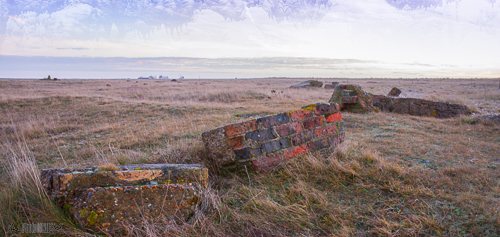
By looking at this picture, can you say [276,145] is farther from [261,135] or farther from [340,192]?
[340,192]

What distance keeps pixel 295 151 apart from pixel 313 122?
0.55 metres

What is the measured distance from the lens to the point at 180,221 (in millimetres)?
2240

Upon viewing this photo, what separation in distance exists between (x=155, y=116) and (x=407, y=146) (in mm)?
7596

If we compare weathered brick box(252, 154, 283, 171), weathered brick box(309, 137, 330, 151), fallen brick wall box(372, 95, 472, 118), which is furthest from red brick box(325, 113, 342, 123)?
fallen brick wall box(372, 95, 472, 118)

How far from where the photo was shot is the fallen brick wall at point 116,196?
2.04 metres

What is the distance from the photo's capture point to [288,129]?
3.42m

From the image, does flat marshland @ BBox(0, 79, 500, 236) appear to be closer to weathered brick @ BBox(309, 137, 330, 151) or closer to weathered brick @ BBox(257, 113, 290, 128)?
weathered brick @ BBox(309, 137, 330, 151)

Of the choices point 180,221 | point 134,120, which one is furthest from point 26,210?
point 134,120

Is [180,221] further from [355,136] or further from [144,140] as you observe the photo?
[355,136]

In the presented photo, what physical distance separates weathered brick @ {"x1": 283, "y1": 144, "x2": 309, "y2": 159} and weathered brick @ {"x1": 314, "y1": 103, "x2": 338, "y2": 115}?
60 cm

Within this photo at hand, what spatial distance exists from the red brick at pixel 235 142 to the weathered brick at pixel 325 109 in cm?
129

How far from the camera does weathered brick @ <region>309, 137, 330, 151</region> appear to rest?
3.63m

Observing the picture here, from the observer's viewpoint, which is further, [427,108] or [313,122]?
[427,108]

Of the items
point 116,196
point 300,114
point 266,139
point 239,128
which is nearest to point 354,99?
point 300,114
